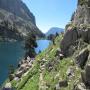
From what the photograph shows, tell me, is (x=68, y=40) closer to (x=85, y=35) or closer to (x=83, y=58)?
(x=85, y=35)

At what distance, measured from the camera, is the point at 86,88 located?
1414 inches

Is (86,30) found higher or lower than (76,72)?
higher

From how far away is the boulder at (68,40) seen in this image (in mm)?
52688

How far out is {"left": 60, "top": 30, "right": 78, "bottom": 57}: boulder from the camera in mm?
52688

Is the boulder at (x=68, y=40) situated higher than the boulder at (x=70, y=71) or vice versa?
the boulder at (x=68, y=40)

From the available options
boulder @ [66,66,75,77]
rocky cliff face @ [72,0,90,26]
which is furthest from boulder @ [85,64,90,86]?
rocky cliff face @ [72,0,90,26]

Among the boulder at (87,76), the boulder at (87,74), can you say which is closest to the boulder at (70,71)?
the boulder at (87,76)

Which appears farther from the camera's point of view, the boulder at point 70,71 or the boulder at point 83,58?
the boulder at point 70,71

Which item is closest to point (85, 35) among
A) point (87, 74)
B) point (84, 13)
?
point (84, 13)

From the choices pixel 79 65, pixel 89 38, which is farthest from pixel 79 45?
pixel 79 65

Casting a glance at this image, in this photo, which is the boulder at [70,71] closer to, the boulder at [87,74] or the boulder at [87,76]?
the boulder at [87,76]

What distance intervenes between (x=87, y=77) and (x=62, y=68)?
13921 millimetres

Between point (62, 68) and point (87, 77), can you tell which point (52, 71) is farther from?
point (87, 77)

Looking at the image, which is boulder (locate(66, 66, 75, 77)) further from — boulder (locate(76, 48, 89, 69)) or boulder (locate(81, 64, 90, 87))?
boulder (locate(81, 64, 90, 87))
